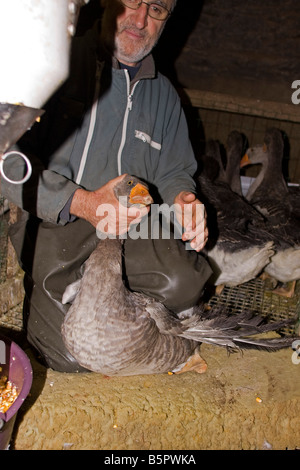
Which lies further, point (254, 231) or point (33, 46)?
point (254, 231)

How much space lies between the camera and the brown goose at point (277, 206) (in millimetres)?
3119

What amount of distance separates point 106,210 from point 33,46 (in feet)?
2.73

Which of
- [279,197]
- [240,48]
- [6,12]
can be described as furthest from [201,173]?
[6,12]

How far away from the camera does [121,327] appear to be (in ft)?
5.78

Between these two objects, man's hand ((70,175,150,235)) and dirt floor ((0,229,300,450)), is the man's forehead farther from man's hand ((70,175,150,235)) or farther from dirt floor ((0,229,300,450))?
dirt floor ((0,229,300,450))

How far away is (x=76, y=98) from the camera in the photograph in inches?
75.6

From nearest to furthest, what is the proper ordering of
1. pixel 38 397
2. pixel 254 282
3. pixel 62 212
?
pixel 62 212 → pixel 38 397 → pixel 254 282

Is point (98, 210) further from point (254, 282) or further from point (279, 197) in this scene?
point (279, 197)

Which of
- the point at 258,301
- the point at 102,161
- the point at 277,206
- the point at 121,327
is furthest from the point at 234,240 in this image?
the point at 121,327

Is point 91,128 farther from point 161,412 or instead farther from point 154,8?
point 161,412

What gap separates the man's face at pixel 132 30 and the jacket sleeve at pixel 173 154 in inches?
14.4

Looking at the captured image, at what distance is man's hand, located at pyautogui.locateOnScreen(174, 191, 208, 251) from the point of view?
6.09 feet

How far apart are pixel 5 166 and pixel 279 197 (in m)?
3.11

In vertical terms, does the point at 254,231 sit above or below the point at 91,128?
below
